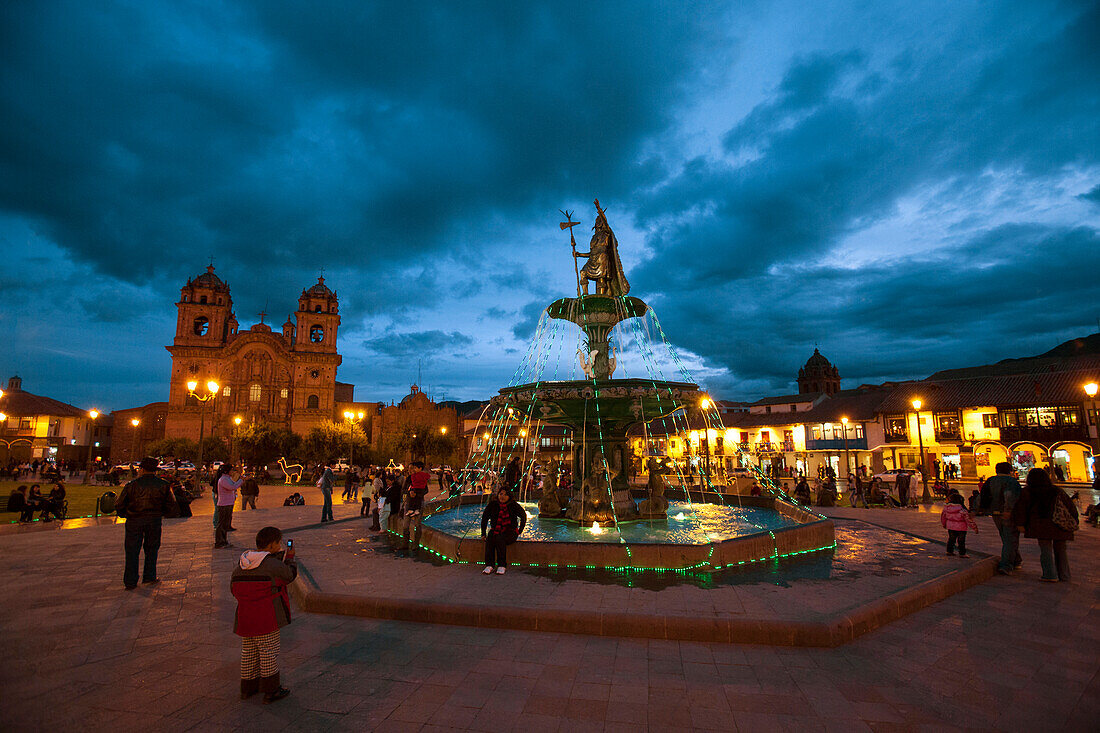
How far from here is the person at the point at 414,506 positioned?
9242mm

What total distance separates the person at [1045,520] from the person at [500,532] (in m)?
7.14

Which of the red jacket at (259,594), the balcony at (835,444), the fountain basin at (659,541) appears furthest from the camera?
the balcony at (835,444)

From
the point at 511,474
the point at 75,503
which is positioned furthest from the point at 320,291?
the point at 511,474

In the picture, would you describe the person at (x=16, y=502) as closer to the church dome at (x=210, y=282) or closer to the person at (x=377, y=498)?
the person at (x=377, y=498)

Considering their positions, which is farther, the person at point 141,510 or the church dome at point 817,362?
the church dome at point 817,362

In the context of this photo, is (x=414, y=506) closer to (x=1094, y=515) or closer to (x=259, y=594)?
(x=259, y=594)

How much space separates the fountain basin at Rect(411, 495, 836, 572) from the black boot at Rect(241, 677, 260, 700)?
4031mm

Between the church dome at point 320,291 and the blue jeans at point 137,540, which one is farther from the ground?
the church dome at point 320,291

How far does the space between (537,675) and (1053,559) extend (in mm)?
7780

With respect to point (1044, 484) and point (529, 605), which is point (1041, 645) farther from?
point (529, 605)

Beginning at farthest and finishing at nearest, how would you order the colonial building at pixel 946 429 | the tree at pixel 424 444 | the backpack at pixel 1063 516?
the tree at pixel 424 444, the colonial building at pixel 946 429, the backpack at pixel 1063 516

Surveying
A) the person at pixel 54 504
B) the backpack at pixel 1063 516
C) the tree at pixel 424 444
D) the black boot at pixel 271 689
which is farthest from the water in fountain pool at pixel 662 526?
the tree at pixel 424 444

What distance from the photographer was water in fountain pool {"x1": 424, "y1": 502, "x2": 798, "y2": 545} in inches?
350

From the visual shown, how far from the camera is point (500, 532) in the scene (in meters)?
7.29
